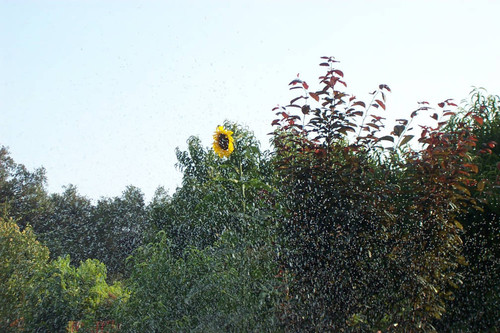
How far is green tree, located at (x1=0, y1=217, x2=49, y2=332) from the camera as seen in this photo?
9.24 m

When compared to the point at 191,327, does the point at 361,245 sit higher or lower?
higher

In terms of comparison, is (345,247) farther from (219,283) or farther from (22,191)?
(22,191)

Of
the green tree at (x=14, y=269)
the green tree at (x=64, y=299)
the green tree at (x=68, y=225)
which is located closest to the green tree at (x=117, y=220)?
the green tree at (x=68, y=225)

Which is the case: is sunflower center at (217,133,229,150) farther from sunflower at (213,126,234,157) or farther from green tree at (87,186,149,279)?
green tree at (87,186,149,279)

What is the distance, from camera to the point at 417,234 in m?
4.37

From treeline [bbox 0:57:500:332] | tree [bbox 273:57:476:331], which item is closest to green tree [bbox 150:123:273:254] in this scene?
treeline [bbox 0:57:500:332]

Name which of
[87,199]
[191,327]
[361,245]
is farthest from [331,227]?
[87,199]

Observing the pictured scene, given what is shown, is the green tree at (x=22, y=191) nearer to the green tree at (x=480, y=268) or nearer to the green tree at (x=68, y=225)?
the green tree at (x=68, y=225)

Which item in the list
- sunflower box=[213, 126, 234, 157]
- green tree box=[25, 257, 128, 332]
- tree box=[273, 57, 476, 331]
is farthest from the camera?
green tree box=[25, 257, 128, 332]

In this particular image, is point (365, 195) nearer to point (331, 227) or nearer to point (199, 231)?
point (331, 227)

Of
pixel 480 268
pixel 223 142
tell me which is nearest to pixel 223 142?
pixel 223 142

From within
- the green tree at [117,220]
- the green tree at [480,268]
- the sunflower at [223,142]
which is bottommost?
the green tree at [480,268]

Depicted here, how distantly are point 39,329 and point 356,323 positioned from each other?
18.9 feet

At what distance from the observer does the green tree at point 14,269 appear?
9.24 metres
